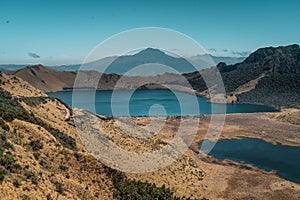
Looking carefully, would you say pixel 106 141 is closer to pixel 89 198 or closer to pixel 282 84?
pixel 89 198

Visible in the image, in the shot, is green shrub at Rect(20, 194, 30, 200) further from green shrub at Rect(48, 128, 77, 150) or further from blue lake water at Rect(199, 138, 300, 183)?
blue lake water at Rect(199, 138, 300, 183)

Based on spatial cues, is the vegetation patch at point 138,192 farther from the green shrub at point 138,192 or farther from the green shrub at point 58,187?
the green shrub at point 58,187

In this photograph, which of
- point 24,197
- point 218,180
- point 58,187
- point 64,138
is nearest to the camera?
point 24,197

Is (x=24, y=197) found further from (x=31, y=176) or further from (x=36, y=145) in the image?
(x=36, y=145)

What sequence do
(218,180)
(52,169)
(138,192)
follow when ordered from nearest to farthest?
(52,169)
(138,192)
(218,180)

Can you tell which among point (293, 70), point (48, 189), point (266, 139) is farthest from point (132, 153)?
point (293, 70)

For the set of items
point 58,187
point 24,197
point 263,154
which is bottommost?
point 263,154

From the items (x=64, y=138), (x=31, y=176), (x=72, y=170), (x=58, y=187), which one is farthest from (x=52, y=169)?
(x=64, y=138)

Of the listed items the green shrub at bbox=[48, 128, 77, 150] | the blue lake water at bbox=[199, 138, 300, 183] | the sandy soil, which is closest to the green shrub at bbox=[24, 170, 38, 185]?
the green shrub at bbox=[48, 128, 77, 150]

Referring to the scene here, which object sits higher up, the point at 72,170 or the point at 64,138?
the point at 64,138

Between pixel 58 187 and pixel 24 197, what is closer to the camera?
pixel 24 197
